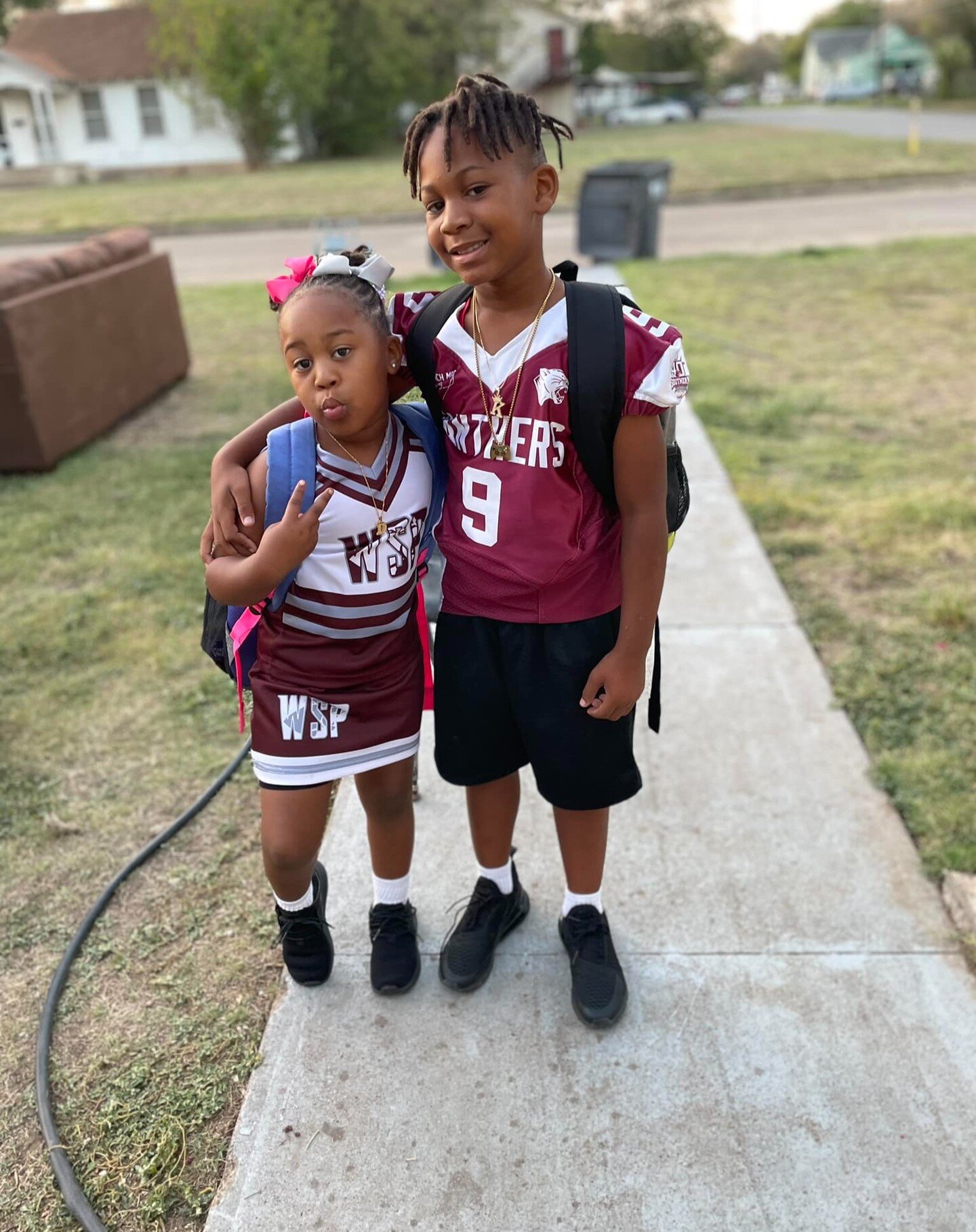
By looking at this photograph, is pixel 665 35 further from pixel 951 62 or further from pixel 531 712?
pixel 531 712

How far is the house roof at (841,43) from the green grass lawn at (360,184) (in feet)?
233

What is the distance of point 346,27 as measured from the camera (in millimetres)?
29984

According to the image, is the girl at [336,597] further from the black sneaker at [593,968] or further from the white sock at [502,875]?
the black sneaker at [593,968]

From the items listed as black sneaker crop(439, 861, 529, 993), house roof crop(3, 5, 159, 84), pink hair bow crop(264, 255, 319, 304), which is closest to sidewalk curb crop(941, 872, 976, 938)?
black sneaker crop(439, 861, 529, 993)

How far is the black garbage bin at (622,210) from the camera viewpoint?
1088 cm

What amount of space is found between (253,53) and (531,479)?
30.1 metres

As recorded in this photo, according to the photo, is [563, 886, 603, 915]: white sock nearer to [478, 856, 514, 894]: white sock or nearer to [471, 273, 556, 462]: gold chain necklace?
[478, 856, 514, 894]: white sock

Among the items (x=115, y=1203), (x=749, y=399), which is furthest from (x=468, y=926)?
(x=749, y=399)

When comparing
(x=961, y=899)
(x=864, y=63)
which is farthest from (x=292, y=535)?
(x=864, y=63)

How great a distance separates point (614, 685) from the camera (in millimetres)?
1747

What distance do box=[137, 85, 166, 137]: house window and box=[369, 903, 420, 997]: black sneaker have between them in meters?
34.4

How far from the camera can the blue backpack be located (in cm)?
167

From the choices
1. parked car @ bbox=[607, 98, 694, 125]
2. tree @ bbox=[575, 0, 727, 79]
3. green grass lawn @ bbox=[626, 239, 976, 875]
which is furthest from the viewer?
tree @ bbox=[575, 0, 727, 79]

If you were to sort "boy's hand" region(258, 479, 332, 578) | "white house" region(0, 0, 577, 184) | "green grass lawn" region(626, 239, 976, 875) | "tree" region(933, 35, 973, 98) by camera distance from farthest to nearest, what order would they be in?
"tree" region(933, 35, 973, 98), "white house" region(0, 0, 577, 184), "green grass lawn" region(626, 239, 976, 875), "boy's hand" region(258, 479, 332, 578)
